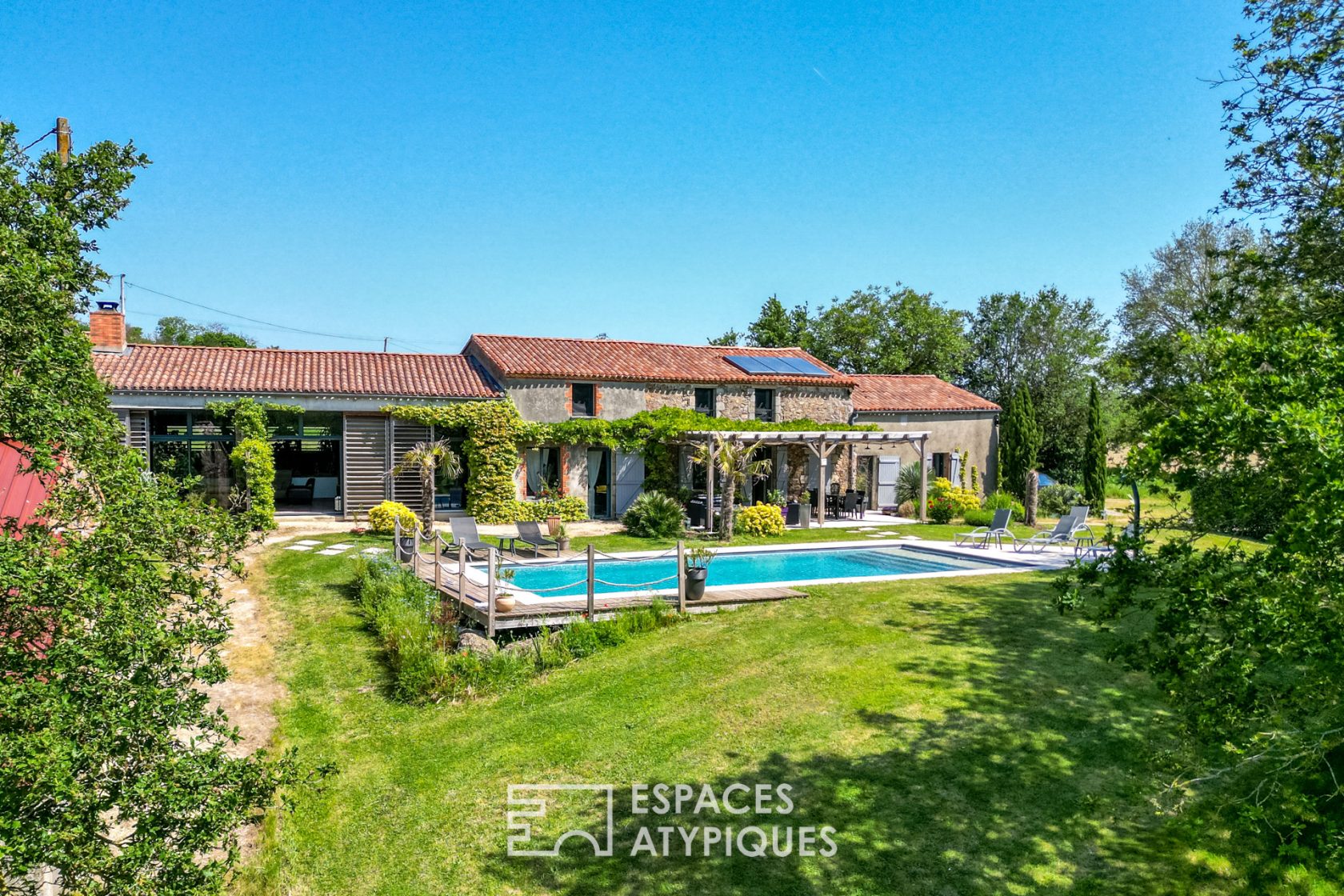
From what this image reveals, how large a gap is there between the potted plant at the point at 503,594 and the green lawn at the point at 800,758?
1647mm

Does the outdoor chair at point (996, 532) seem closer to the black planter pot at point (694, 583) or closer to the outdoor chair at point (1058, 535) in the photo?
the outdoor chair at point (1058, 535)

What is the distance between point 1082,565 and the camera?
167 inches

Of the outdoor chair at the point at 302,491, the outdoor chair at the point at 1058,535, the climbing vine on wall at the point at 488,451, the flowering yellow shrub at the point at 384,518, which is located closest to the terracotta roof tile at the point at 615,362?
the climbing vine on wall at the point at 488,451

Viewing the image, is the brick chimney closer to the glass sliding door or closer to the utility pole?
the utility pole

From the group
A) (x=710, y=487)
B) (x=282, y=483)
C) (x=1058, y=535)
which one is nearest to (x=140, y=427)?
(x=282, y=483)

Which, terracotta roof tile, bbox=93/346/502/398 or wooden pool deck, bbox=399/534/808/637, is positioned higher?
terracotta roof tile, bbox=93/346/502/398

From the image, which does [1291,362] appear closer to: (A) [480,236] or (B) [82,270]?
(B) [82,270]

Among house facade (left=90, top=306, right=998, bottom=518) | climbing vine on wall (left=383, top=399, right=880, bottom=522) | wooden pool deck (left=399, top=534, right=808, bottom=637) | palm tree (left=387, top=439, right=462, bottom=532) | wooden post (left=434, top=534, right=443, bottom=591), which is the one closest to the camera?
wooden pool deck (left=399, top=534, right=808, bottom=637)

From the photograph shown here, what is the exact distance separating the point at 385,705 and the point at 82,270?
698 cm

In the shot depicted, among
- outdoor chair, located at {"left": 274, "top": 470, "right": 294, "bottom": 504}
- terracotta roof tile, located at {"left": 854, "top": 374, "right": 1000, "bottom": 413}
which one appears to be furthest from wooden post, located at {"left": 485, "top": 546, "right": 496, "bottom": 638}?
terracotta roof tile, located at {"left": 854, "top": 374, "right": 1000, "bottom": 413}

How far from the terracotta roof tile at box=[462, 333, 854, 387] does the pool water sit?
8610 millimetres

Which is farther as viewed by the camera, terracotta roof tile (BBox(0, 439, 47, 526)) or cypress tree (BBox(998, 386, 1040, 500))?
cypress tree (BBox(998, 386, 1040, 500))

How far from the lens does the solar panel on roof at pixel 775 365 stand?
27.7 metres

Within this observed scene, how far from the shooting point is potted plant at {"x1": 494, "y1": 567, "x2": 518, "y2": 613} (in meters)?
11.4
